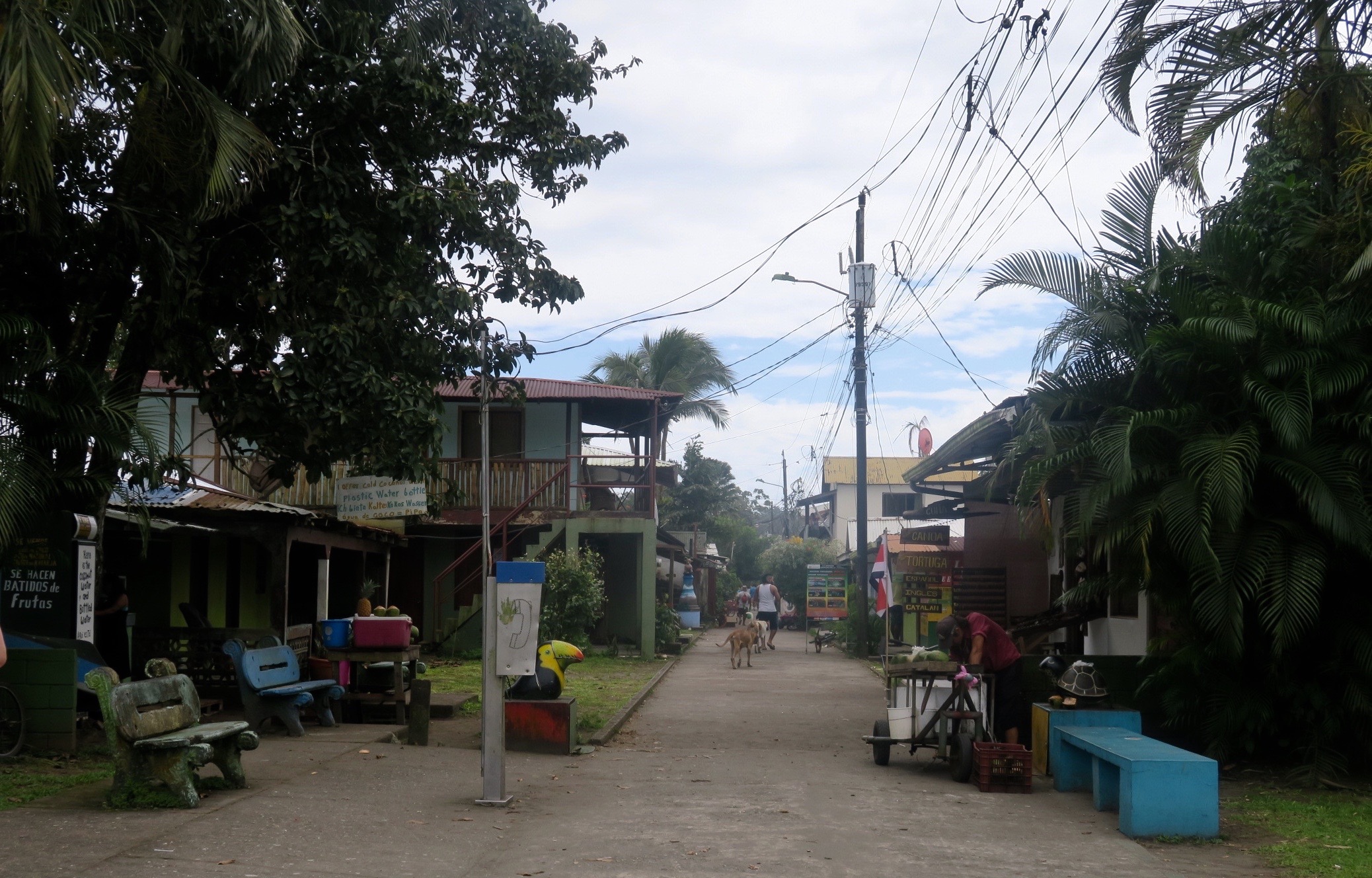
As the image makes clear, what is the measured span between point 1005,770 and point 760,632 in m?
18.5

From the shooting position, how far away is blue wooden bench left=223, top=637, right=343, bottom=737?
38.7 ft

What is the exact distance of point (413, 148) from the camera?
11.5 metres

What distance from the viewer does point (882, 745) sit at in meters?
11.4

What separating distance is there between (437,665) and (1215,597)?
15.7 m

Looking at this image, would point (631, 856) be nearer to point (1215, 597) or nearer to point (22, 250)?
point (1215, 597)

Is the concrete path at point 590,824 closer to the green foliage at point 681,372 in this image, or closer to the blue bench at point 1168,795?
the blue bench at point 1168,795

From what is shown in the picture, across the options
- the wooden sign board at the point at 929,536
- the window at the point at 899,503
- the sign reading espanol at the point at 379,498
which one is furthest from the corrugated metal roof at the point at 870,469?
the sign reading espanol at the point at 379,498

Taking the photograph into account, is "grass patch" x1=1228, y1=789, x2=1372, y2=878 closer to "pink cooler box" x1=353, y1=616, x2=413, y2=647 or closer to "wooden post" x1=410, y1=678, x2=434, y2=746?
"wooden post" x1=410, y1=678, x2=434, y2=746

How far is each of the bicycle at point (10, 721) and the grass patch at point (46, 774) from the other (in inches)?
6.4

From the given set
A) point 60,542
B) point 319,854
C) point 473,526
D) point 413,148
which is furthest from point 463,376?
point 473,526

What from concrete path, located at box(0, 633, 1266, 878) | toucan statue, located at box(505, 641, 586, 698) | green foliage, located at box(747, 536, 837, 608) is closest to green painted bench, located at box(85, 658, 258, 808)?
concrete path, located at box(0, 633, 1266, 878)

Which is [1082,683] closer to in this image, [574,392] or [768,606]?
[574,392]

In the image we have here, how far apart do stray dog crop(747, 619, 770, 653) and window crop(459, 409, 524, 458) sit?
638 cm

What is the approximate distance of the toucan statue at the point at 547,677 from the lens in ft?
40.1
